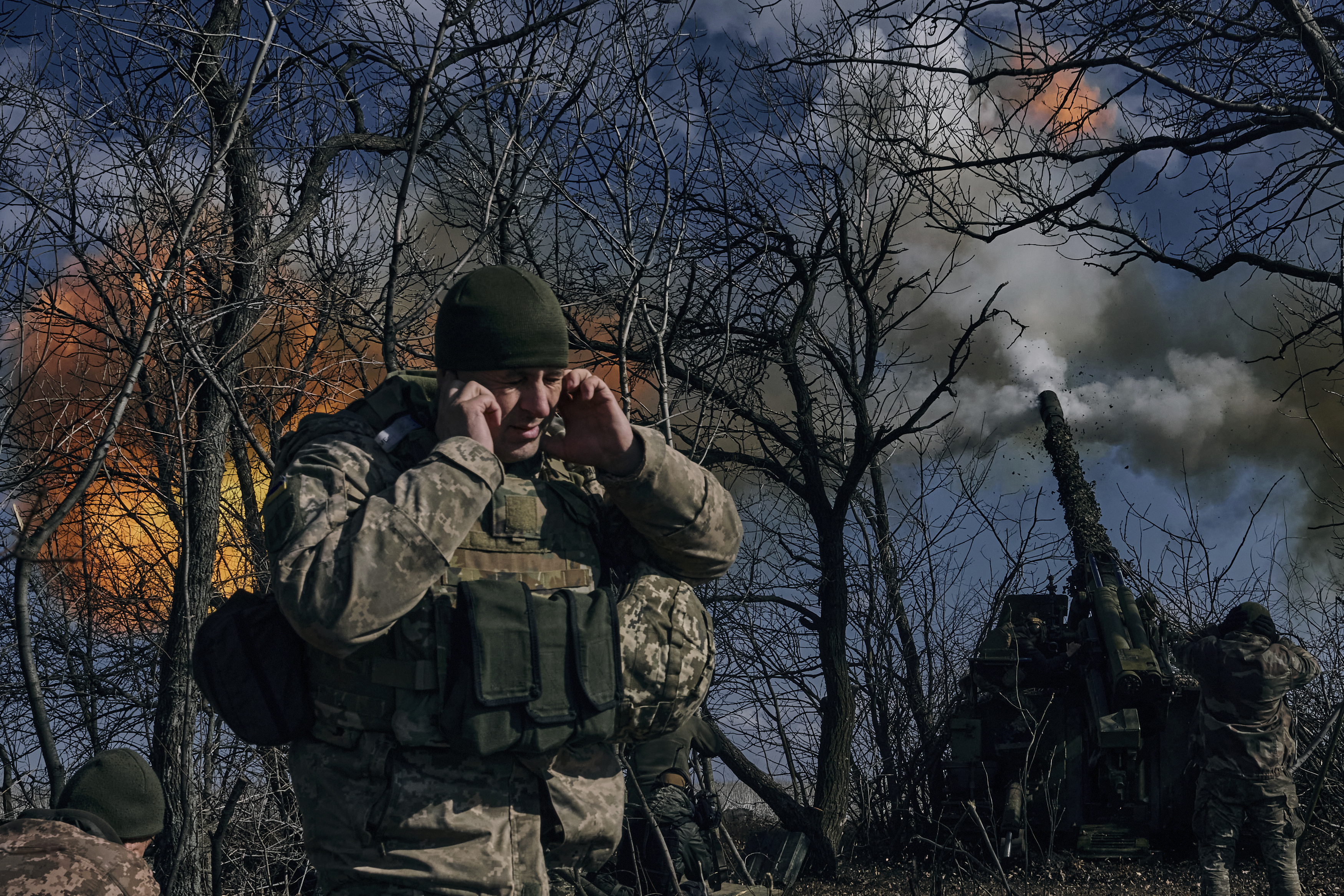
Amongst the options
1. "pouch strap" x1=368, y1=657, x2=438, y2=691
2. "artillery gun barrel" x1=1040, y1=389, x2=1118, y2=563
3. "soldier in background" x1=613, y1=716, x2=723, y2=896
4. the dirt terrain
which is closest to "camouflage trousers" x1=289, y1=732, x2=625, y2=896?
"pouch strap" x1=368, y1=657, x2=438, y2=691

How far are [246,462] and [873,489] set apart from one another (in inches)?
250

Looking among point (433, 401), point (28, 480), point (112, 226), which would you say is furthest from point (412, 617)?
point (28, 480)

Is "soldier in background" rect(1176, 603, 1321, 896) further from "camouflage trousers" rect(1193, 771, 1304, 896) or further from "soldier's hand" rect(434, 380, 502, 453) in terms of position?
"soldier's hand" rect(434, 380, 502, 453)

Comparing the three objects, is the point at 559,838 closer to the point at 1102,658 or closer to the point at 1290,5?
the point at 1290,5

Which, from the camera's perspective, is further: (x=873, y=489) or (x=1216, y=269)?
(x=873, y=489)

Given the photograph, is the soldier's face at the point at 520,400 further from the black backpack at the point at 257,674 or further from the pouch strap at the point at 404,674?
the black backpack at the point at 257,674

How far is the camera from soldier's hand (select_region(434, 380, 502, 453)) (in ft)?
8.51

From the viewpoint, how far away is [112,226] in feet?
22.2

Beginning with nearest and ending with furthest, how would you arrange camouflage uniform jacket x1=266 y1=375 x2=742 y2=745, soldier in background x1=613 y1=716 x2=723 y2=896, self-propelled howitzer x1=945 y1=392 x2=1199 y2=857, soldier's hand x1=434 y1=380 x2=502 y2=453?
camouflage uniform jacket x1=266 y1=375 x2=742 y2=745 → soldier's hand x1=434 y1=380 x2=502 y2=453 → soldier in background x1=613 y1=716 x2=723 y2=896 → self-propelled howitzer x1=945 y1=392 x2=1199 y2=857

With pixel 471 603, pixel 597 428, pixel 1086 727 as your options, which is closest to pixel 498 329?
pixel 597 428

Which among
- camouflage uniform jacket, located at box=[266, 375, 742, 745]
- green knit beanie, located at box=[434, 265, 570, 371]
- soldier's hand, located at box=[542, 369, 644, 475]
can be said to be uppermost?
green knit beanie, located at box=[434, 265, 570, 371]

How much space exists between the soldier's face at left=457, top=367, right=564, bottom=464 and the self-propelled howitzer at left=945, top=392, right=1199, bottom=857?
319 inches

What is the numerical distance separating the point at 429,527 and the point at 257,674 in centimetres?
54

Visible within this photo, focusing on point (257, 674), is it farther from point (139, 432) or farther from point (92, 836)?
point (139, 432)
